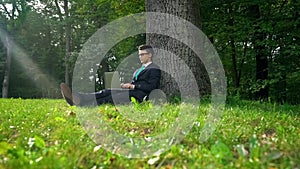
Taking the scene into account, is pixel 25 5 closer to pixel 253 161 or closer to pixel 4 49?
pixel 4 49

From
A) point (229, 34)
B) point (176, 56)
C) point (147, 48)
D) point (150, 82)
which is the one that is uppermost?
point (229, 34)

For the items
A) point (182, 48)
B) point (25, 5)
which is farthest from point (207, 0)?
point (25, 5)

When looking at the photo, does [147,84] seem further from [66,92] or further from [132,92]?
[66,92]

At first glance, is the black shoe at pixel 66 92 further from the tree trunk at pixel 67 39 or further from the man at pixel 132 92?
the tree trunk at pixel 67 39

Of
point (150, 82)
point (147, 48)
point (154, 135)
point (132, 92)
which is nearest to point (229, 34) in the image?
point (147, 48)

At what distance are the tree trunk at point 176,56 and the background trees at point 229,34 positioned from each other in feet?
0.06

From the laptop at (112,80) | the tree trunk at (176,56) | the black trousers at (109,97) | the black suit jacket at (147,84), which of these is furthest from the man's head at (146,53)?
the laptop at (112,80)

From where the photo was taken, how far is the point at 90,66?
21.9 m

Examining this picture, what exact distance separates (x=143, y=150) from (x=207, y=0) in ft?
27.0

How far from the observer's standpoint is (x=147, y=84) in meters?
5.39

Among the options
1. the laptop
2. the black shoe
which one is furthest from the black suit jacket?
the laptop

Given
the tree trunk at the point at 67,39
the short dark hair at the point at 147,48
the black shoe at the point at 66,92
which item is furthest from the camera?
the tree trunk at the point at 67,39

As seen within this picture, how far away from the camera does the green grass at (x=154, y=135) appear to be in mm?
1729

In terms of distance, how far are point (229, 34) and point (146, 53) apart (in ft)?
14.3
